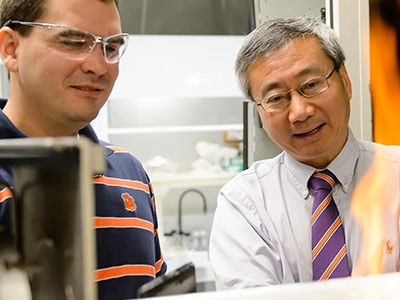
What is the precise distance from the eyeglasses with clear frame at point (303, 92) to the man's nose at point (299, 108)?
0.5 inches

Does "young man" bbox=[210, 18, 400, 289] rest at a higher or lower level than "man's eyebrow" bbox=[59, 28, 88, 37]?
lower

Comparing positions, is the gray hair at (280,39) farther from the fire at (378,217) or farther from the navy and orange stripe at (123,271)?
the navy and orange stripe at (123,271)

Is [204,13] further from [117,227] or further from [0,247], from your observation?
[0,247]

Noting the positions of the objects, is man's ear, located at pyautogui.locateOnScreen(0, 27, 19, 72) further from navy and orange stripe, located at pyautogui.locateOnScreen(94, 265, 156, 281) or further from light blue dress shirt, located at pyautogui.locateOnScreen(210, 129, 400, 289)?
light blue dress shirt, located at pyautogui.locateOnScreen(210, 129, 400, 289)

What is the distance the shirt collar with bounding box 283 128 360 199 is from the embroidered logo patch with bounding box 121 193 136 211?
1.50ft

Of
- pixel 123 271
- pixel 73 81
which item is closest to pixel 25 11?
pixel 73 81

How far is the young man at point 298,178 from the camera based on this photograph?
1.06 metres

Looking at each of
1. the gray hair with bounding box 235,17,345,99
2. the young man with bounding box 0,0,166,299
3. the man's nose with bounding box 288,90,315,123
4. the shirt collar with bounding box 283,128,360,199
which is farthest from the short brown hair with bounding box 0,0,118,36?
the shirt collar with bounding box 283,128,360,199

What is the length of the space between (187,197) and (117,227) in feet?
8.94

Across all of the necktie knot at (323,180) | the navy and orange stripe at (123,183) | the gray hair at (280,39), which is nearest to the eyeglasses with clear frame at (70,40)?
the navy and orange stripe at (123,183)

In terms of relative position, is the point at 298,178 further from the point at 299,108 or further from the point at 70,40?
the point at 70,40

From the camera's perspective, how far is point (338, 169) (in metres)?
1.14

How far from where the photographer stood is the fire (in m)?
1.05

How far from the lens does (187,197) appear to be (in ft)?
12.2
